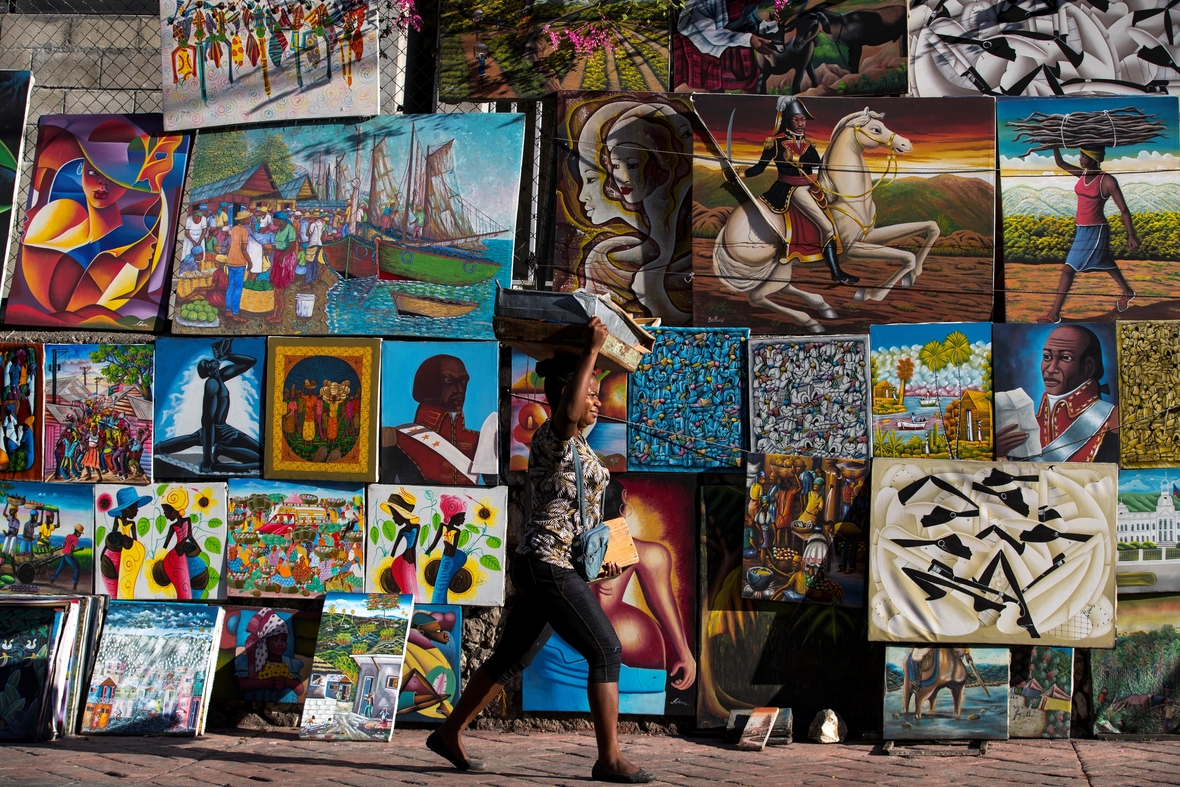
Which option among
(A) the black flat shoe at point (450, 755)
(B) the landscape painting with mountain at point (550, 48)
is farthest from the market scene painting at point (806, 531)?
(B) the landscape painting with mountain at point (550, 48)

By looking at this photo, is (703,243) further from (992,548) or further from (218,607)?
(218,607)

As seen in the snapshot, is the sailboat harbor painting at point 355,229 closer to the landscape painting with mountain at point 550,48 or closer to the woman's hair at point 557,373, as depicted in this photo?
the landscape painting with mountain at point 550,48

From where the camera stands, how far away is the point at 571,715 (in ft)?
18.4

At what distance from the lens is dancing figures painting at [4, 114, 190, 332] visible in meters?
6.01

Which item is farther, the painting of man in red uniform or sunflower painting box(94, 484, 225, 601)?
sunflower painting box(94, 484, 225, 601)

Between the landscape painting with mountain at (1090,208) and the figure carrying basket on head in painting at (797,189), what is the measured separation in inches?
34.9

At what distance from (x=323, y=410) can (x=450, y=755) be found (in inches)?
77.6

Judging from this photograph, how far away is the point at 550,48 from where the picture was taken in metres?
5.94

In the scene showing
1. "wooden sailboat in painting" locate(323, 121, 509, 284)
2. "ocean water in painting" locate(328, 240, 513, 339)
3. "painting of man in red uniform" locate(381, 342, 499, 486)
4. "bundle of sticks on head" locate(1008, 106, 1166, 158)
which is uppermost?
"bundle of sticks on head" locate(1008, 106, 1166, 158)

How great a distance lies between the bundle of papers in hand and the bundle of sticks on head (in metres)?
2.35

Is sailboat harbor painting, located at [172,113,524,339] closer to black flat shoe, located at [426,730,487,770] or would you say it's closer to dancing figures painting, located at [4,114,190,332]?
dancing figures painting, located at [4,114,190,332]

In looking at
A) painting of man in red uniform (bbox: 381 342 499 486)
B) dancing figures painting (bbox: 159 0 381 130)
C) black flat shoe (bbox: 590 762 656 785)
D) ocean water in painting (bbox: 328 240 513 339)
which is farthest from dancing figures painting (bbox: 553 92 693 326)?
black flat shoe (bbox: 590 762 656 785)

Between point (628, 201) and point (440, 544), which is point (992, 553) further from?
point (440, 544)

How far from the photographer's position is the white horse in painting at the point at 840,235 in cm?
555
